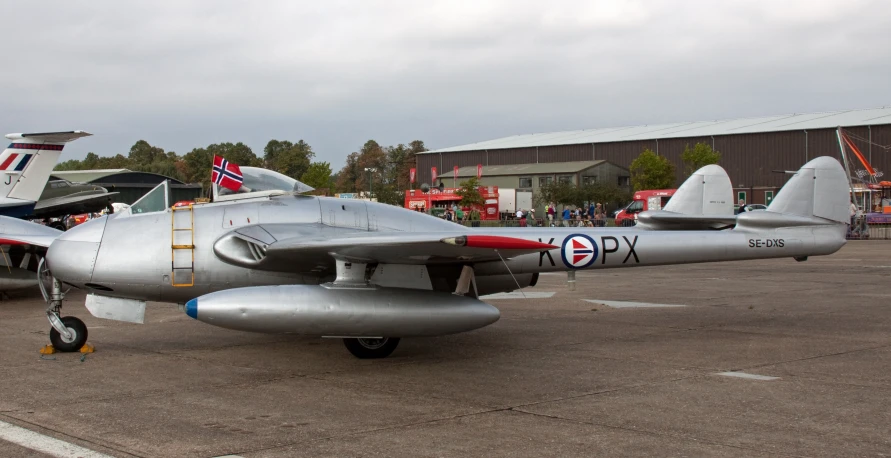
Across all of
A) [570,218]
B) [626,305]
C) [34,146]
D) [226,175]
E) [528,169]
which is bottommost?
[626,305]

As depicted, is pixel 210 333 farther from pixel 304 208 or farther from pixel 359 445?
pixel 359 445

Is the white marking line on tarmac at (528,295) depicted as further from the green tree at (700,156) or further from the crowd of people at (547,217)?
the green tree at (700,156)

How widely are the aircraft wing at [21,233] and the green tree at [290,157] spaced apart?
48522 mm

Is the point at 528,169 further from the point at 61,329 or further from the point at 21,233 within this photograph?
the point at 61,329

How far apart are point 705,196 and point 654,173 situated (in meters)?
56.6

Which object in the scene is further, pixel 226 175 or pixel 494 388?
pixel 226 175

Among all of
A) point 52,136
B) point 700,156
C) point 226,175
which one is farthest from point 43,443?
point 700,156

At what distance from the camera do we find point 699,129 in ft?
245

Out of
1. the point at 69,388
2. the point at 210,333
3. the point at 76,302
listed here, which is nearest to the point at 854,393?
the point at 69,388

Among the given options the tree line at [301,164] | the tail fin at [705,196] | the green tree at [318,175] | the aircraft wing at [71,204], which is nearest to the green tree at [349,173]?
the tree line at [301,164]

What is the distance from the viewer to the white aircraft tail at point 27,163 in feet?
62.3

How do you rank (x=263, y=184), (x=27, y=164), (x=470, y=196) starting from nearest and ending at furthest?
(x=263, y=184) → (x=27, y=164) → (x=470, y=196)

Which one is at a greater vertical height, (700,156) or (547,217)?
(700,156)

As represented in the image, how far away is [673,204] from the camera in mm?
11547
